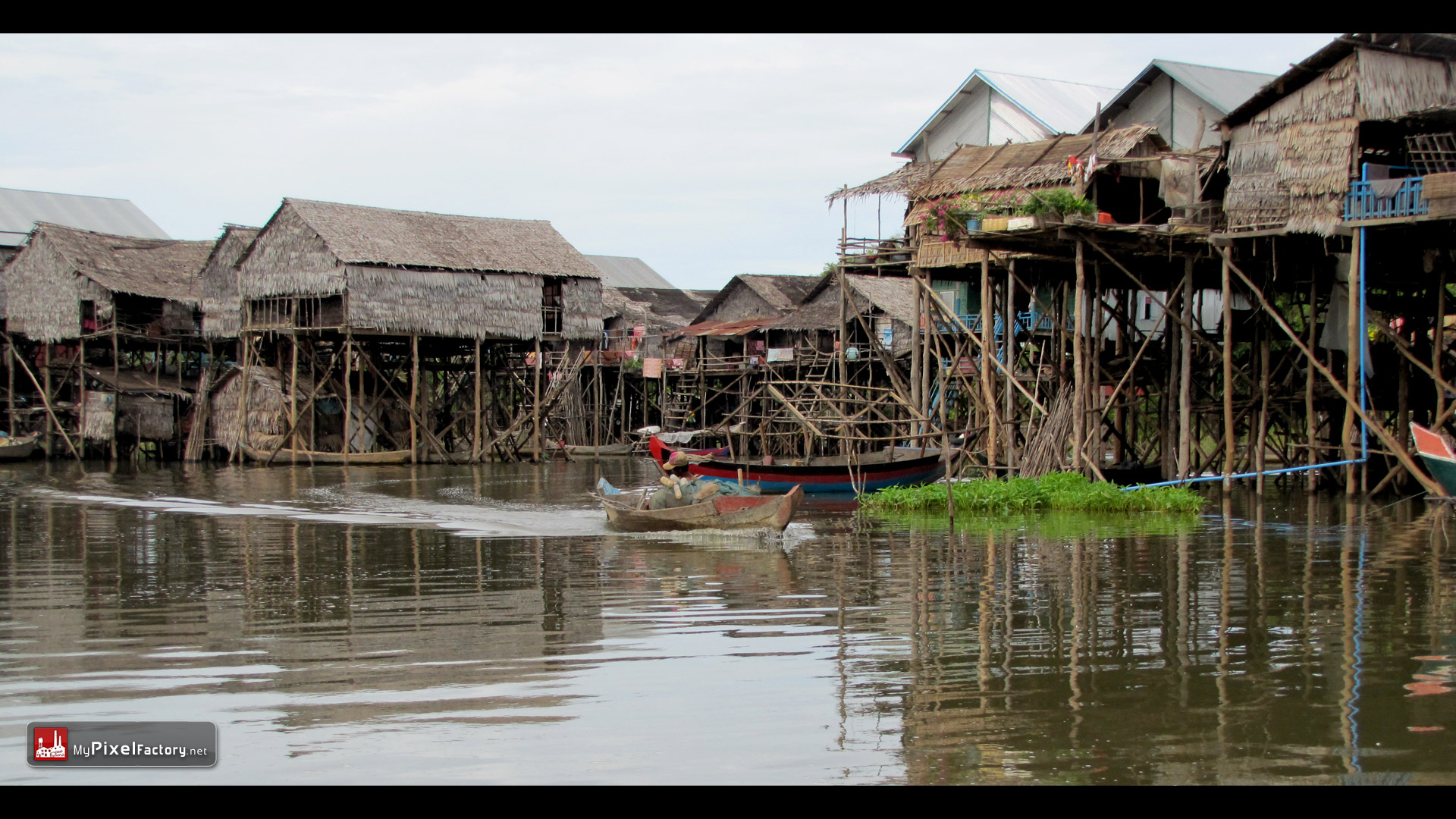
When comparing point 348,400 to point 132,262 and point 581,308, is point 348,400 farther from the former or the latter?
point 132,262

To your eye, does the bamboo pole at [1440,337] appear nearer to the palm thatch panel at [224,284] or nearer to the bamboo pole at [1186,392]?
the bamboo pole at [1186,392]

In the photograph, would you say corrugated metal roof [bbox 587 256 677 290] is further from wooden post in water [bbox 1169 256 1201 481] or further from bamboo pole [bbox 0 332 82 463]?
wooden post in water [bbox 1169 256 1201 481]

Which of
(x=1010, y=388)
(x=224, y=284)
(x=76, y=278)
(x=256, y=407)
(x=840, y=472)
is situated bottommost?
(x=840, y=472)

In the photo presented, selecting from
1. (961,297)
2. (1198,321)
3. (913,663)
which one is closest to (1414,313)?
(1198,321)

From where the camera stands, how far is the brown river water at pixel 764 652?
6.18 meters

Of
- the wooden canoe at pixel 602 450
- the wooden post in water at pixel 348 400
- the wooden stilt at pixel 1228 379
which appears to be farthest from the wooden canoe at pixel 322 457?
the wooden stilt at pixel 1228 379

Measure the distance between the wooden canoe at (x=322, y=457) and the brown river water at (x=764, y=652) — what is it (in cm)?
1858

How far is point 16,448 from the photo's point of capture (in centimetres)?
3794

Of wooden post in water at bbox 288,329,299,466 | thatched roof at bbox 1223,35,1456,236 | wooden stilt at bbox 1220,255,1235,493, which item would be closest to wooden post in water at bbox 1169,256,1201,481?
wooden stilt at bbox 1220,255,1235,493

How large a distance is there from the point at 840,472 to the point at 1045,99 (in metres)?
14.3

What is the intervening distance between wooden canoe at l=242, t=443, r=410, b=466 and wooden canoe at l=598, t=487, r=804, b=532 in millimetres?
19740

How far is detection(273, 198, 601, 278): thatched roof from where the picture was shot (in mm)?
36156

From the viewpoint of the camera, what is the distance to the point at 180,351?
4441 cm

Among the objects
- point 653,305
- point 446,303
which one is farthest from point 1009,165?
point 653,305
